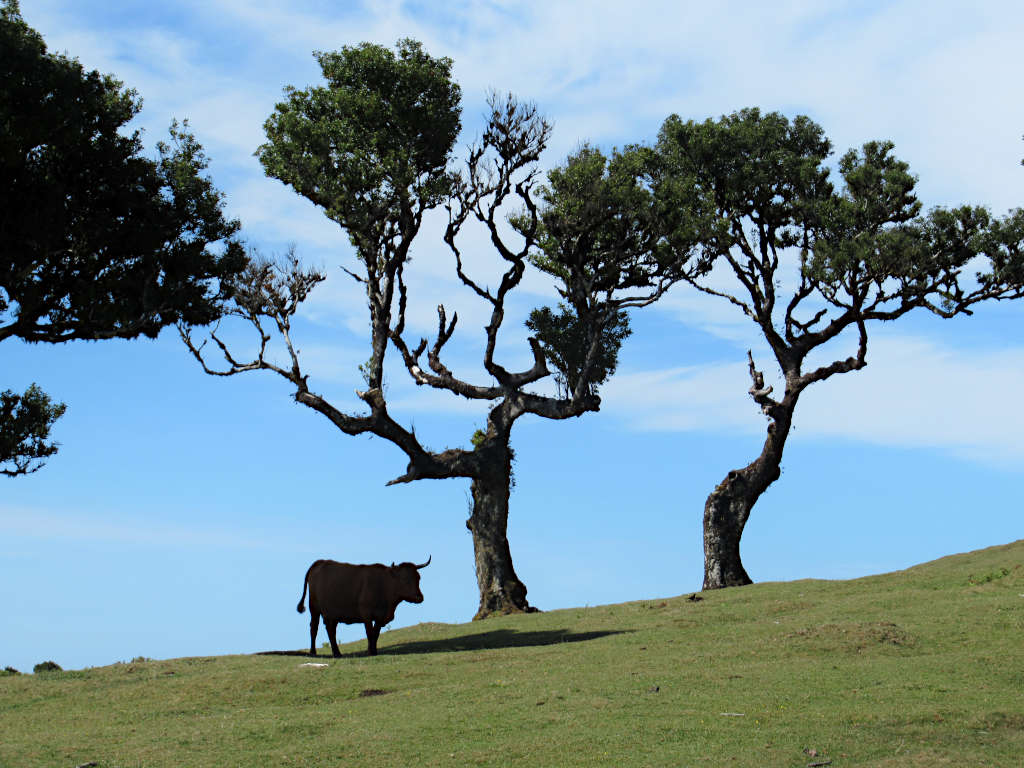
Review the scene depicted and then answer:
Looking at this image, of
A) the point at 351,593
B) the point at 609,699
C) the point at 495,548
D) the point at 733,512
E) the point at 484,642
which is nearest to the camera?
→ the point at 609,699

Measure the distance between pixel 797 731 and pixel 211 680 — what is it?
1031 cm

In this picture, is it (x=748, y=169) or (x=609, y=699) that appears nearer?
(x=609, y=699)

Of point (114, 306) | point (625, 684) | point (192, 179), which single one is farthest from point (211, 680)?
point (192, 179)

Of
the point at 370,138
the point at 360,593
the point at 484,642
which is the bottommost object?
the point at 484,642

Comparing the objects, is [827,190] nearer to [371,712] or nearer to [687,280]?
[687,280]

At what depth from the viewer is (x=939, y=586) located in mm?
24688

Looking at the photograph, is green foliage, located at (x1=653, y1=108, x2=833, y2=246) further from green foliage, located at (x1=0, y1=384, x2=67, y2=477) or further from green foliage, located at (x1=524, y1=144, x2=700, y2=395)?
green foliage, located at (x1=0, y1=384, x2=67, y2=477)

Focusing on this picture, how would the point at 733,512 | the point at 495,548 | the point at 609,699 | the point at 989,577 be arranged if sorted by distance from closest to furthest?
the point at 609,699
the point at 989,577
the point at 495,548
the point at 733,512

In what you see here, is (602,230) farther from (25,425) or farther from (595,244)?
(25,425)

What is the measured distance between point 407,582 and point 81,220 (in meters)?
12.6

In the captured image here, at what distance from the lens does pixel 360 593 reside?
22281mm

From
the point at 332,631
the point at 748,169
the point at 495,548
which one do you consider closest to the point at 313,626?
the point at 332,631

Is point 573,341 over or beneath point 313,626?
over

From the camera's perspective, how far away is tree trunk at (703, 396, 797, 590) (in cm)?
3158
